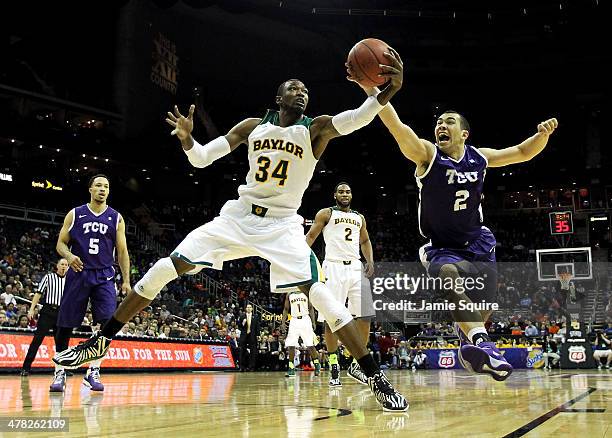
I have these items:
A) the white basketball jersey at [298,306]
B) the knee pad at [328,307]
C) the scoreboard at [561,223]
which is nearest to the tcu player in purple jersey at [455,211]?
the knee pad at [328,307]

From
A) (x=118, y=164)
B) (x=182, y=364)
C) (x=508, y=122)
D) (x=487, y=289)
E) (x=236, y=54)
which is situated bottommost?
(x=182, y=364)

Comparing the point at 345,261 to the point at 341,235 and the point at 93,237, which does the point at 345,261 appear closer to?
the point at 341,235

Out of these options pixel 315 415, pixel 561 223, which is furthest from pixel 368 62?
pixel 561 223

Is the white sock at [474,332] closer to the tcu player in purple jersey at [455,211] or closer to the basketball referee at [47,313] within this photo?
the tcu player in purple jersey at [455,211]

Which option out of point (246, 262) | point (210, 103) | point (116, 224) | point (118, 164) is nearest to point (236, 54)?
point (210, 103)

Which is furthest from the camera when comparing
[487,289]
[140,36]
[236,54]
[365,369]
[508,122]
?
[508,122]

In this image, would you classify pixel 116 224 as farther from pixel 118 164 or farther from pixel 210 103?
pixel 210 103

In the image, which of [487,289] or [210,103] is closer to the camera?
[487,289]

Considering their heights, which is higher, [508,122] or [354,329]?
[508,122]

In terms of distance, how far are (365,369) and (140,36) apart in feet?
→ 89.0

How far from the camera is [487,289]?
5547 mm

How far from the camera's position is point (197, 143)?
15.3ft

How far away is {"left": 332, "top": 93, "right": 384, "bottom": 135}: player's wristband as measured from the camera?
14.6 ft

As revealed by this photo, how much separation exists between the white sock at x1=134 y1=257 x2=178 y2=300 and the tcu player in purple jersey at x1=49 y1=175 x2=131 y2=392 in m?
1.57
